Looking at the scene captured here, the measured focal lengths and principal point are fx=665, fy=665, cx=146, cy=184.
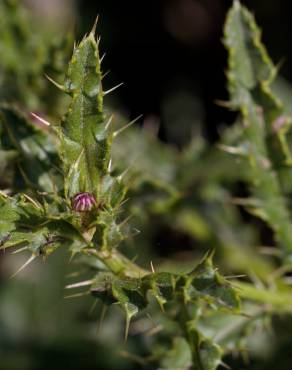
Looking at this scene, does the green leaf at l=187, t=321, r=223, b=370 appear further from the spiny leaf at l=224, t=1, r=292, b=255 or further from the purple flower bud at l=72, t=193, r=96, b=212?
the spiny leaf at l=224, t=1, r=292, b=255

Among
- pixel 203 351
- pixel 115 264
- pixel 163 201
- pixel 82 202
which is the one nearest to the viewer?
pixel 82 202

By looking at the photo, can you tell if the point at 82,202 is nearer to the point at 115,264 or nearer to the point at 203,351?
the point at 115,264

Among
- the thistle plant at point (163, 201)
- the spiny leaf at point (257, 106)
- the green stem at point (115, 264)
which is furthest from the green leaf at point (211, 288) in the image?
the spiny leaf at point (257, 106)

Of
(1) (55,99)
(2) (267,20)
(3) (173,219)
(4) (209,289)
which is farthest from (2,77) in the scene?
(2) (267,20)

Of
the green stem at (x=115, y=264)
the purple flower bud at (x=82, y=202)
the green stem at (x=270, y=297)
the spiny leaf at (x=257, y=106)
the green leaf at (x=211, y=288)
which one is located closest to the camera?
the purple flower bud at (x=82, y=202)

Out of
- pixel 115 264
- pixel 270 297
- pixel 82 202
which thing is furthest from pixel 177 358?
pixel 82 202

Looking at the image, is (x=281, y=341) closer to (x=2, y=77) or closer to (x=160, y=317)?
(x=160, y=317)

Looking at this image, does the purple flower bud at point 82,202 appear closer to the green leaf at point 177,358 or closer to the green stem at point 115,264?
the green stem at point 115,264
